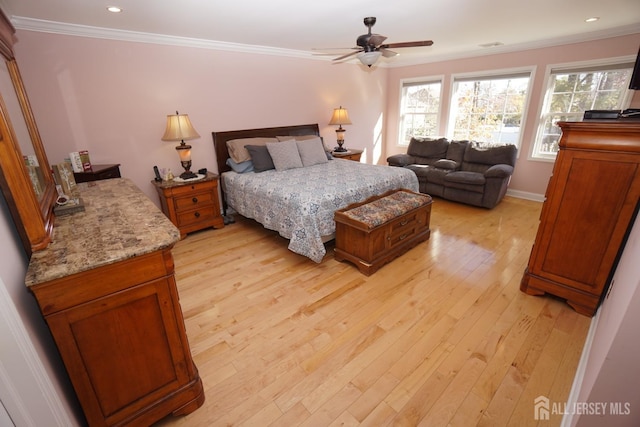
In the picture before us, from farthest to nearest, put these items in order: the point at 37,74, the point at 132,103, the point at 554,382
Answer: the point at 132,103 < the point at 37,74 < the point at 554,382

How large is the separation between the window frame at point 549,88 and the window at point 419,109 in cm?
161

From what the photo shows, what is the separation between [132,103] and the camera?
10.6 feet

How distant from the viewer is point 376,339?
6.23ft

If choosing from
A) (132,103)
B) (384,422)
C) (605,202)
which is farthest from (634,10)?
(132,103)

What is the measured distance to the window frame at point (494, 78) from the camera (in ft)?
14.0

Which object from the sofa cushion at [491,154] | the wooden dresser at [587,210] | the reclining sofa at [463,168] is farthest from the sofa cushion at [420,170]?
the wooden dresser at [587,210]

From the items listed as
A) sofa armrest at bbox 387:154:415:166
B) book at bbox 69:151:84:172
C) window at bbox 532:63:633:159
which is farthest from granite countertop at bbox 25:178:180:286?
window at bbox 532:63:633:159

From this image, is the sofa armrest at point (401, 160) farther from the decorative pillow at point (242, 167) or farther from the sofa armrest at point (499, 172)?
the decorative pillow at point (242, 167)

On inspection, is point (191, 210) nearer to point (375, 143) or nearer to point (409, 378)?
point (409, 378)

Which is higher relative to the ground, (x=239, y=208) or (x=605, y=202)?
(x=605, y=202)

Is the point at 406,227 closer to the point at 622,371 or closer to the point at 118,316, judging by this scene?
the point at 622,371

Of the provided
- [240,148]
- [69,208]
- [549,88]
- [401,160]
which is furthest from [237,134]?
[549,88]

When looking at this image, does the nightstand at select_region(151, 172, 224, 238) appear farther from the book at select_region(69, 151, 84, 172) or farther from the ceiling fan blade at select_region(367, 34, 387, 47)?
the ceiling fan blade at select_region(367, 34, 387, 47)

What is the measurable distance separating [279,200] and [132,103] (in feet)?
6.80
